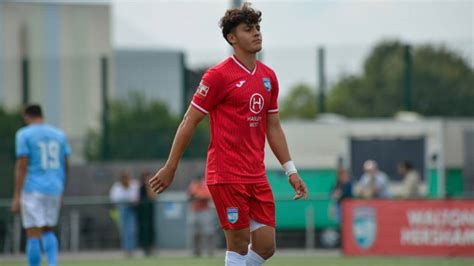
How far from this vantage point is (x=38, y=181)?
51.3 feet

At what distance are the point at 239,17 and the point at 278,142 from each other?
1.15 meters

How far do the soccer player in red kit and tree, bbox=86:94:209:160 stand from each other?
20.7 metres

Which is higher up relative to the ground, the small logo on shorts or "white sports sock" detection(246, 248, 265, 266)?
the small logo on shorts

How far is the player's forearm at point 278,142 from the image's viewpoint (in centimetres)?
1117

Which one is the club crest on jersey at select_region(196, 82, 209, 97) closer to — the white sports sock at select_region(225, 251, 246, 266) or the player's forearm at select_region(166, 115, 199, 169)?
the player's forearm at select_region(166, 115, 199, 169)

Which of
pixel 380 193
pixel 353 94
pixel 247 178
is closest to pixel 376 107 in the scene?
pixel 353 94

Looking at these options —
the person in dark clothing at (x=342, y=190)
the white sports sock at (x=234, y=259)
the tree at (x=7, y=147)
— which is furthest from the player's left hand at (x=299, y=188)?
the tree at (x=7, y=147)

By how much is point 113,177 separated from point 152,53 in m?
3.35

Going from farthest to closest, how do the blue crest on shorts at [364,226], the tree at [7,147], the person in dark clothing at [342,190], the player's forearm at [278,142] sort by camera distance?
the tree at [7,147] → the person in dark clothing at [342,190] → the blue crest on shorts at [364,226] → the player's forearm at [278,142]

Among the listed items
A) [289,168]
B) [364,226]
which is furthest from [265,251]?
[364,226]

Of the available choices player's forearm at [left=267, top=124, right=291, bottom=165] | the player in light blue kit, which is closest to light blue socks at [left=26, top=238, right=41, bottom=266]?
the player in light blue kit

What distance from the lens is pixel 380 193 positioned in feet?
81.9

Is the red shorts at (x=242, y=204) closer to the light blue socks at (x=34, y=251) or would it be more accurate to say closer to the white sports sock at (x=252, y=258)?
the white sports sock at (x=252, y=258)

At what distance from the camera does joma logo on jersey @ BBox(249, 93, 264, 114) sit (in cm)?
1074
